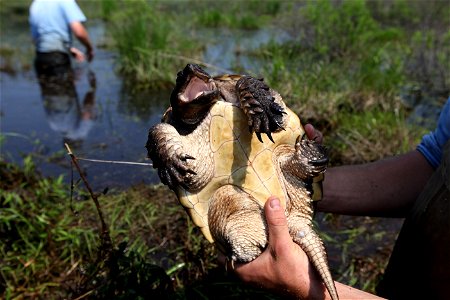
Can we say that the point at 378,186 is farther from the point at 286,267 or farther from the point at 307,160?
the point at 286,267

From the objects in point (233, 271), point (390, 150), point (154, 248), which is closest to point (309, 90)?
point (390, 150)

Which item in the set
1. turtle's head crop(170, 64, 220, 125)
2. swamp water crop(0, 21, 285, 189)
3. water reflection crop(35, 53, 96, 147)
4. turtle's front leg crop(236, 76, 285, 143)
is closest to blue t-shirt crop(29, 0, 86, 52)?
water reflection crop(35, 53, 96, 147)

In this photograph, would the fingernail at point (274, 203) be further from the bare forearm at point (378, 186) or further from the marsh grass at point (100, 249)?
the marsh grass at point (100, 249)

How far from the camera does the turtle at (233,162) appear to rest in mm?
1405

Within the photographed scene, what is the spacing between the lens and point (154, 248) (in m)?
2.62

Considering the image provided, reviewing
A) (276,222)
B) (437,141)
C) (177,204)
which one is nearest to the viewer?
(276,222)

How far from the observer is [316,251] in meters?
1.30

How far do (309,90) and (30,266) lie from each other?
124 inches

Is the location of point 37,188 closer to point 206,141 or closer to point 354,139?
point 206,141

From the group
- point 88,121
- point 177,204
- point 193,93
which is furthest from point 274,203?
point 88,121

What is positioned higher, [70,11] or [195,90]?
[195,90]

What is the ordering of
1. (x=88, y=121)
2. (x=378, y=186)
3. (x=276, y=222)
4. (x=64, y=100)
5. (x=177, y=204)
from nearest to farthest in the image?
1. (x=276, y=222)
2. (x=378, y=186)
3. (x=177, y=204)
4. (x=88, y=121)
5. (x=64, y=100)

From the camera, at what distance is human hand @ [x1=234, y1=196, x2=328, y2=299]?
4.23 ft

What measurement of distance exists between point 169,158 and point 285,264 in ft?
1.65
